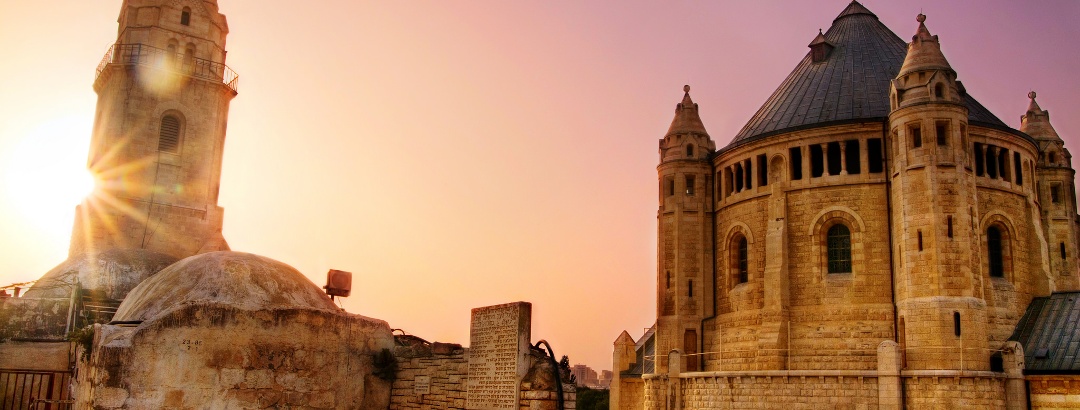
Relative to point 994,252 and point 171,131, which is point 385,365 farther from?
point 994,252

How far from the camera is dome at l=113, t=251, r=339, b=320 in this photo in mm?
18062

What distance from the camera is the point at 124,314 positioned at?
19656 mm

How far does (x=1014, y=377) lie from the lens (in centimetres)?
2638

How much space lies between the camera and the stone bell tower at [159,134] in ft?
101

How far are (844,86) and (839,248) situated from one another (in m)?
6.57

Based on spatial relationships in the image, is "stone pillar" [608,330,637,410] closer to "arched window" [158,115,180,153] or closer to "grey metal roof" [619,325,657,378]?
"grey metal roof" [619,325,657,378]

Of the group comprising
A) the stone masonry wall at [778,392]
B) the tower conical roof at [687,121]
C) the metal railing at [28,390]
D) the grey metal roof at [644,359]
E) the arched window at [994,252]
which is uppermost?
the tower conical roof at [687,121]

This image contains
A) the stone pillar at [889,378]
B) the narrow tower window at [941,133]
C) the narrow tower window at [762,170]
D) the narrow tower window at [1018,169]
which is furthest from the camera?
the narrow tower window at [762,170]

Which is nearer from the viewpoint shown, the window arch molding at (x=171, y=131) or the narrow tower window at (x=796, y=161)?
the window arch molding at (x=171, y=131)

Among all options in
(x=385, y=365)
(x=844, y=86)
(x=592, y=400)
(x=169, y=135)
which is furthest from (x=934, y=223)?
(x=592, y=400)

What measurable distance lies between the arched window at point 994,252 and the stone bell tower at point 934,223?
2793mm

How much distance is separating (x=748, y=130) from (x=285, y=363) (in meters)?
22.9

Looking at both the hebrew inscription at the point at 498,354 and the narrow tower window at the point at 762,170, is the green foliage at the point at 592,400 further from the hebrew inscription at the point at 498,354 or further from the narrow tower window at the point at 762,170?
the hebrew inscription at the point at 498,354

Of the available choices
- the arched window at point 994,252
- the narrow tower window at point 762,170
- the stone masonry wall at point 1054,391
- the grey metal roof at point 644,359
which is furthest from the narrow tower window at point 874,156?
the grey metal roof at point 644,359
